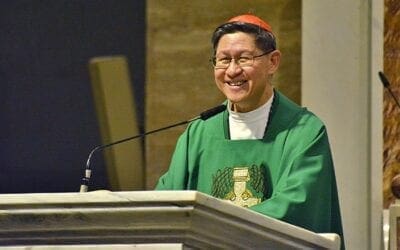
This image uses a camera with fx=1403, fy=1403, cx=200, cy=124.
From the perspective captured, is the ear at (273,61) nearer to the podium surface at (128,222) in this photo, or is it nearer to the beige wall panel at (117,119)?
the podium surface at (128,222)

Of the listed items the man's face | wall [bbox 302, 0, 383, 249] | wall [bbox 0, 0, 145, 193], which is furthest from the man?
wall [bbox 0, 0, 145, 193]

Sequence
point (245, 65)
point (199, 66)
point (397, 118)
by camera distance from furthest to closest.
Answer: point (199, 66) < point (397, 118) < point (245, 65)

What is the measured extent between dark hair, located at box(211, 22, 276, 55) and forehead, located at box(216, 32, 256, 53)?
16 millimetres

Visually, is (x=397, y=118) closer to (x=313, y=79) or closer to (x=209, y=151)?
(x=313, y=79)

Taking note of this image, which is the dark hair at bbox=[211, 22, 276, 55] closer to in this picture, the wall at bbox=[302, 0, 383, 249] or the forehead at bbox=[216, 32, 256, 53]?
the forehead at bbox=[216, 32, 256, 53]

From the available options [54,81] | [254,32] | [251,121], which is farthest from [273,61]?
[54,81]

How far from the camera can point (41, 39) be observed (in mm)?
8461

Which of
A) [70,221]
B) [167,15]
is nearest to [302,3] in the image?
[167,15]

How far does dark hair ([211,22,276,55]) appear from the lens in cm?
555

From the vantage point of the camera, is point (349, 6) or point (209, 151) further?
point (349, 6)

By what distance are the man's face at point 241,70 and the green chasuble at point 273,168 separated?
17cm

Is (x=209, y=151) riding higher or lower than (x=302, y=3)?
lower

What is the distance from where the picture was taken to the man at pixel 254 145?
5.27 meters

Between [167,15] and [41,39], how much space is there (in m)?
0.82
